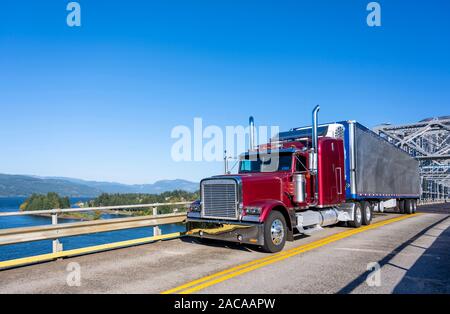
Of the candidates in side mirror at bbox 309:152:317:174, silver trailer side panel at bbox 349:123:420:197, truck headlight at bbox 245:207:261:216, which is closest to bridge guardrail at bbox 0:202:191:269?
truck headlight at bbox 245:207:261:216

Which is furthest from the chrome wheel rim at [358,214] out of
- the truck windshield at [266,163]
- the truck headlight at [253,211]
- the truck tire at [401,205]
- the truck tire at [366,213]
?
the truck tire at [401,205]

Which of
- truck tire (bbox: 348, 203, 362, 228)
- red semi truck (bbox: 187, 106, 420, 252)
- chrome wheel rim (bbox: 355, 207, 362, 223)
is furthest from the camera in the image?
chrome wheel rim (bbox: 355, 207, 362, 223)

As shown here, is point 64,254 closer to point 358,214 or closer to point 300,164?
point 300,164

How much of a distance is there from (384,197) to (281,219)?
1070cm

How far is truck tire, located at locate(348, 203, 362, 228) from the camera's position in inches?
556

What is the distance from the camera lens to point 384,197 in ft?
58.5

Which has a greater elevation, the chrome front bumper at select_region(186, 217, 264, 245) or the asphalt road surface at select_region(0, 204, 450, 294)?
the chrome front bumper at select_region(186, 217, 264, 245)

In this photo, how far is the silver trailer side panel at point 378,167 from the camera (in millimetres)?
14234

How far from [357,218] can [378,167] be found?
357cm

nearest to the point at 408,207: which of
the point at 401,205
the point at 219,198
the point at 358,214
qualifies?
the point at 401,205

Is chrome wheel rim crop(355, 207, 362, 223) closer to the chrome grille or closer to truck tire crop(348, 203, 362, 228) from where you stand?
truck tire crop(348, 203, 362, 228)

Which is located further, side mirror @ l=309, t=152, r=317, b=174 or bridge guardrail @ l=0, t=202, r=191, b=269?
side mirror @ l=309, t=152, r=317, b=174

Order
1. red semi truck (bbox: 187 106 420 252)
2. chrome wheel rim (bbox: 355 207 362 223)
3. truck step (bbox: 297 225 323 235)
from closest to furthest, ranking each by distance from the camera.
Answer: red semi truck (bbox: 187 106 420 252), truck step (bbox: 297 225 323 235), chrome wheel rim (bbox: 355 207 362 223)
